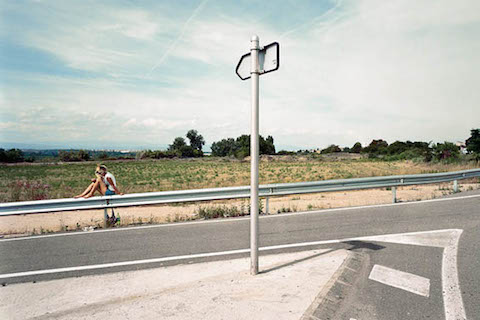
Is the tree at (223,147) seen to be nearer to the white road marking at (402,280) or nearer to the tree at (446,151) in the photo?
the tree at (446,151)

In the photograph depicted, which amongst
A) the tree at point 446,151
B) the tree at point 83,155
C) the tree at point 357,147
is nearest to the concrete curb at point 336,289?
the tree at point 446,151

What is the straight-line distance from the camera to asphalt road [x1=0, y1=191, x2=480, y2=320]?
3512 mm

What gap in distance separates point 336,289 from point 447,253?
2517 mm

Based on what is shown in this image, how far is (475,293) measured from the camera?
3646mm

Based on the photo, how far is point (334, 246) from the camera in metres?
5.45

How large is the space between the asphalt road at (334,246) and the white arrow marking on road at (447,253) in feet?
0.21

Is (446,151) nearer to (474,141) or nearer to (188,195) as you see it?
(474,141)

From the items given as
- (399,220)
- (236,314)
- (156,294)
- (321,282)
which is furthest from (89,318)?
(399,220)

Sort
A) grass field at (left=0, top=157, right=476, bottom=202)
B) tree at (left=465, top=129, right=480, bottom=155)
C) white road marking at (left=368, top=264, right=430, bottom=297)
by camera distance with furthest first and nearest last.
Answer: tree at (left=465, top=129, right=480, bottom=155) < grass field at (left=0, top=157, right=476, bottom=202) < white road marking at (left=368, top=264, right=430, bottom=297)

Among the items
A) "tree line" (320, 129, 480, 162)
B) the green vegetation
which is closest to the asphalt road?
"tree line" (320, 129, 480, 162)

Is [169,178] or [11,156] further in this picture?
[11,156]

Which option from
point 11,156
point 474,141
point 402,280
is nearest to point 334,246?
point 402,280

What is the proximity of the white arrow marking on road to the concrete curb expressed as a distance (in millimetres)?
991

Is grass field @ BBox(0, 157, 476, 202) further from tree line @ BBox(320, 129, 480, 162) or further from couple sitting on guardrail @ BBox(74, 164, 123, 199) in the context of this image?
couple sitting on guardrail @ BBox(74, 164, 123, 199)
